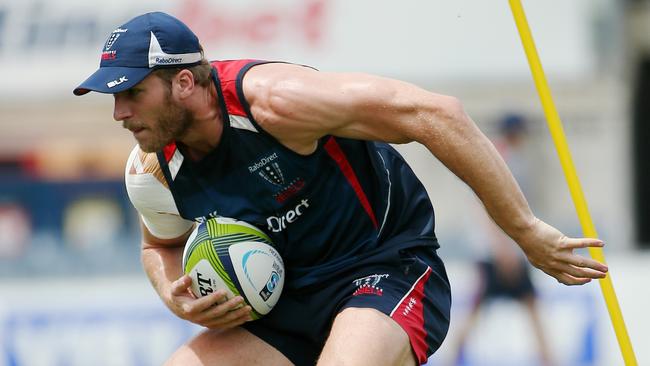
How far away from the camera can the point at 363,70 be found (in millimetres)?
14992

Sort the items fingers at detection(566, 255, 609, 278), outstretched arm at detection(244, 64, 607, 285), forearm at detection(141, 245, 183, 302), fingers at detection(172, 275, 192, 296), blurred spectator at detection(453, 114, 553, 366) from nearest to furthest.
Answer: outstretched arm at detection(244, 64, 607, 285) < fingers at detection(566, 255, 609, 278) < fingers at detection(172, 275, 192, 296) < forearm at detection(141, 245, 183, 302) < blurred spectator at detection(453, 114, 553, 366)

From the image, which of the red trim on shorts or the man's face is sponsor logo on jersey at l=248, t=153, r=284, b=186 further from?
the red trim on shorts

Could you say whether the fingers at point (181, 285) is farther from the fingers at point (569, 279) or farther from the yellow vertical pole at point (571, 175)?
the yellow vertical pole at point (571, 175)

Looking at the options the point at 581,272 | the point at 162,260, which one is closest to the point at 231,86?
the point at 162,260

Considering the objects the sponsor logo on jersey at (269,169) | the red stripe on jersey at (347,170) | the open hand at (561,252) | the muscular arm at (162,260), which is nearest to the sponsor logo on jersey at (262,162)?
the sponsor logo on jersey at (269,169)

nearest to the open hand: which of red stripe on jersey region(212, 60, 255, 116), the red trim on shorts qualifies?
the red trim on shorts

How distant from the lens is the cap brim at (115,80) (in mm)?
4418

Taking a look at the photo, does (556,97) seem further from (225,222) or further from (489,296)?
(225,222)

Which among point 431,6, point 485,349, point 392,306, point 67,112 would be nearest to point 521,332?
point 485,349

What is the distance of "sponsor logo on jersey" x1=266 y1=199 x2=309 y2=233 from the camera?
4715mm

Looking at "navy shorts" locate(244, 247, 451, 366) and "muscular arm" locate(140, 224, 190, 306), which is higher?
"navy shorts" locate(244, 247, 451, 366)

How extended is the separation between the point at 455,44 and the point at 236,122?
415 inches

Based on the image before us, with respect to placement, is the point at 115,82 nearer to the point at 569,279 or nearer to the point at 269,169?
the point at 269,169

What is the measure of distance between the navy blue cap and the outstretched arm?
29 cm
